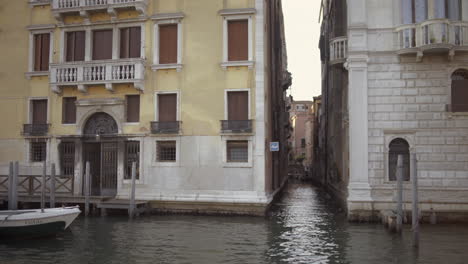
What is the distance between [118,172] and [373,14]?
456 inches

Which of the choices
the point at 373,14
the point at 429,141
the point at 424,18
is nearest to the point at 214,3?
the point at 373,14

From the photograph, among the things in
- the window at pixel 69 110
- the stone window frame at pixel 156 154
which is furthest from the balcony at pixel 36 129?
the stone window frame at pixel 156 154

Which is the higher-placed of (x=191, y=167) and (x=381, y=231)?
(x=191, y=167)

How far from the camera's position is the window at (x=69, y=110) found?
20641 millimetres

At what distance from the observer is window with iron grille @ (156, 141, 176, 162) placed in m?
19.5

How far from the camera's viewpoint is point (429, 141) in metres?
16.5

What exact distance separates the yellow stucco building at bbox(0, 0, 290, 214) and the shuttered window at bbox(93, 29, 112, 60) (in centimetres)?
4

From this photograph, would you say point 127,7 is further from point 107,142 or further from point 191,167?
point 191,167

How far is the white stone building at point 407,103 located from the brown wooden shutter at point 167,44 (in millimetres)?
6971

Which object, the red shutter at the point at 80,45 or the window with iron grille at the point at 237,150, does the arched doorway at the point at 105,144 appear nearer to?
the red shutter at the point at 80,45

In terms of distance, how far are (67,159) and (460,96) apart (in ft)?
51.0

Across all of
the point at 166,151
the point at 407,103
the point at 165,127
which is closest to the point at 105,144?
the point at 166,151

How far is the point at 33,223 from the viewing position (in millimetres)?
14281

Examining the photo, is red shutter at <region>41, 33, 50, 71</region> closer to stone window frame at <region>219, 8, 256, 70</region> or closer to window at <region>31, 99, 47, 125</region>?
window at <region>31, 99, 47, 125</region>
